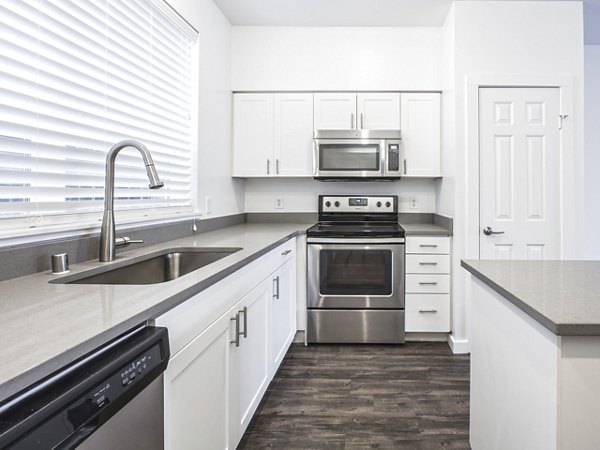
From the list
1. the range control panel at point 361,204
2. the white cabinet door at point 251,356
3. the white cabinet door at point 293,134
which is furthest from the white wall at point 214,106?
the white cabinet door at point 251,356

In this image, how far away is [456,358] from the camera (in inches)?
116

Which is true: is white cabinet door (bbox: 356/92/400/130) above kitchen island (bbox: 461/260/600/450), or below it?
above

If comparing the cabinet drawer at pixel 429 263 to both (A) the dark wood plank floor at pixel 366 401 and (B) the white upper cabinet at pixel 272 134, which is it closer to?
(A) the dark wood plank floor at pixel 366 401

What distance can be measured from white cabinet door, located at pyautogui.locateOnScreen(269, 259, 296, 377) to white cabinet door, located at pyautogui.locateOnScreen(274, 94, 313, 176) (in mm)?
919

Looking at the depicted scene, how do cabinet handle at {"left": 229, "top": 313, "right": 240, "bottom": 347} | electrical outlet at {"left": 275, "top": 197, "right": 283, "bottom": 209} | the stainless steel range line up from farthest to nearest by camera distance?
electrical outlet at {"left": 275, "top": 197, "right": 283, "bottom": 209} → the stainless steel range → cabinet handle at {"left": 229, "top": 313, "right": 240, "bottom": 347}

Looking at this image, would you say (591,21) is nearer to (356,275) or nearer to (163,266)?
(356,275)

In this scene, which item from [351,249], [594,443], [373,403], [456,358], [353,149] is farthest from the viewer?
[353,149]

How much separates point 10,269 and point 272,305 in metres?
1.35

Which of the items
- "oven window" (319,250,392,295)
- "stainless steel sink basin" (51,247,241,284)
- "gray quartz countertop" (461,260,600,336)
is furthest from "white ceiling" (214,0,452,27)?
"gray quartz countertop" (461,260,600,336)

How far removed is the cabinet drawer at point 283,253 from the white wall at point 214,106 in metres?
0.62

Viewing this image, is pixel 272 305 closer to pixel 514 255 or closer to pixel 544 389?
pixel 544 389

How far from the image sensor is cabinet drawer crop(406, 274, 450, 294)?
125 inches

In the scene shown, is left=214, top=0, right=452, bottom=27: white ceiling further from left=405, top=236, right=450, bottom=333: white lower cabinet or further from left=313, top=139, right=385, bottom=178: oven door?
left=405, top=236, right=450, bottom=333: white lower cabinet

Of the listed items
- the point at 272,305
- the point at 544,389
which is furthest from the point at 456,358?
the point at 544,389
